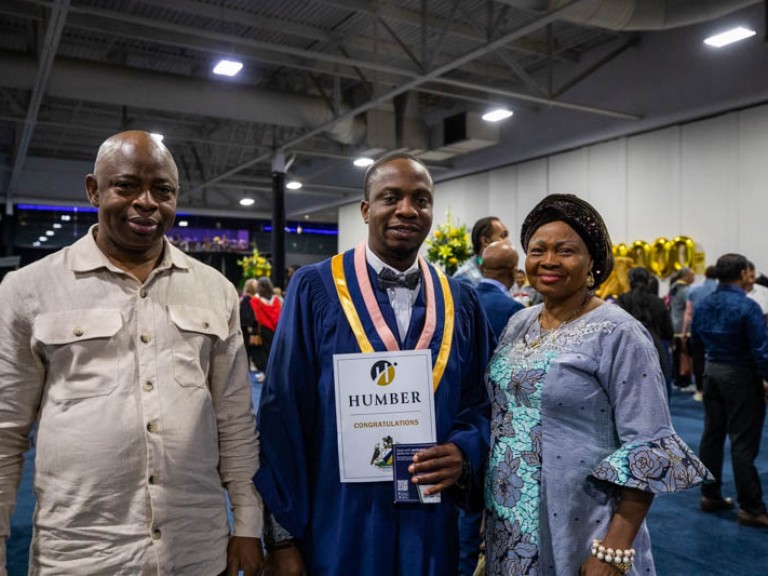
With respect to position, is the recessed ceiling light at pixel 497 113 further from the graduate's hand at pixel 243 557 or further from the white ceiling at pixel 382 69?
the graduate's hand at pixel 243 557

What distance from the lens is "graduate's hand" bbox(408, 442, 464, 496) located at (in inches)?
62.2

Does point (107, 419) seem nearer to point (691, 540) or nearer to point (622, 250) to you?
point (691, 540)

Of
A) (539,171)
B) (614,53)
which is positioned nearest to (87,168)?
(539,171)

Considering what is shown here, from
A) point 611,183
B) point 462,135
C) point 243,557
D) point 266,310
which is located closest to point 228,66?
point 266,310

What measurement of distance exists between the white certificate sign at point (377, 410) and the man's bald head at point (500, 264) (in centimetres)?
196

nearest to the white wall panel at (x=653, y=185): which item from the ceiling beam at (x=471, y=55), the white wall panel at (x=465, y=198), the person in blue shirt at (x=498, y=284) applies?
the white wall panel at (x=465, y=198)

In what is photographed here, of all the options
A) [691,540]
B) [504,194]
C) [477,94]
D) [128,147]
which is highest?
[477,94]

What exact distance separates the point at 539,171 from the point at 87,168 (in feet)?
38.9

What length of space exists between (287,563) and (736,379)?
3439 millimetres

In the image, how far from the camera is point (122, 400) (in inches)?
56.9

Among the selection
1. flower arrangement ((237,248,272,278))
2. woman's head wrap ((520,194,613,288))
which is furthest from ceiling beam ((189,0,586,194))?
woman's head wrap ((520,194,613,288))

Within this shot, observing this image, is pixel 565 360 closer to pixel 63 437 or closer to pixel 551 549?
pixel 551 549

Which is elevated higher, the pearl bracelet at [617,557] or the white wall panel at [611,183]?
the white wall panel at [611,183]

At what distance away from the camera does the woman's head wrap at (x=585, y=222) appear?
1706mm
